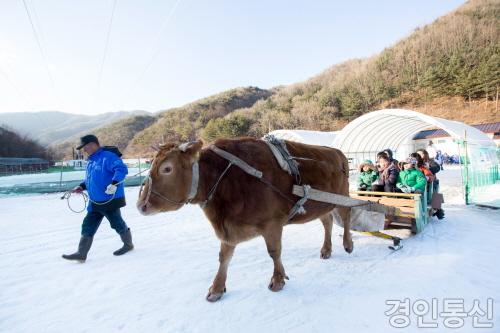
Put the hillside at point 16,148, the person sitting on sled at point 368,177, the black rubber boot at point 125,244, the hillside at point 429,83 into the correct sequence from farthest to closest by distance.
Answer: the hillside at point 16,148, the hillside at point 429,83, the person sitting on sled at point 368,177, the black rubber boot at point 125,244

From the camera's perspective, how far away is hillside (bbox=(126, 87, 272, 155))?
72188 millimetres

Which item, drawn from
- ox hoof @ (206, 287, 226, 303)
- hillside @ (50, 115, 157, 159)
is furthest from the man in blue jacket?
hillside @ (50, 115, 157, 159)

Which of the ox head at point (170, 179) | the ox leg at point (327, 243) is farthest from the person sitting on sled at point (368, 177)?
the ox head at point (170, 179)

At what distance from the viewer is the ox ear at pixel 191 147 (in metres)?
2.44

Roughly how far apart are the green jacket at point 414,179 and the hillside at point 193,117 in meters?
62.6

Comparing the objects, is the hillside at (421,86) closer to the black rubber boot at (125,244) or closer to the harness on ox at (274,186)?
the black rubber boot at (125,244)

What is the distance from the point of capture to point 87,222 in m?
4.13

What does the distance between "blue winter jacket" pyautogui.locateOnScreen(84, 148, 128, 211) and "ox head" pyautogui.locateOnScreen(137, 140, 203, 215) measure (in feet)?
5.95

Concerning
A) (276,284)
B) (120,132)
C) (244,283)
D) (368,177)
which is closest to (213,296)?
(244,283)

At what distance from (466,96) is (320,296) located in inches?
2253

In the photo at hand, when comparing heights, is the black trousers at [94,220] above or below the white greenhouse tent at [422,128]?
below

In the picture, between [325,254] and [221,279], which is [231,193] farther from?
[325,254]

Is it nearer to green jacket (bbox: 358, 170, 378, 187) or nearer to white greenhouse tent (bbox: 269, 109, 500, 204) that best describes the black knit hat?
green jacket (bbox: 358, 170, 378, 187)

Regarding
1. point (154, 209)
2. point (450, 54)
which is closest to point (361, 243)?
point (154, 209)
